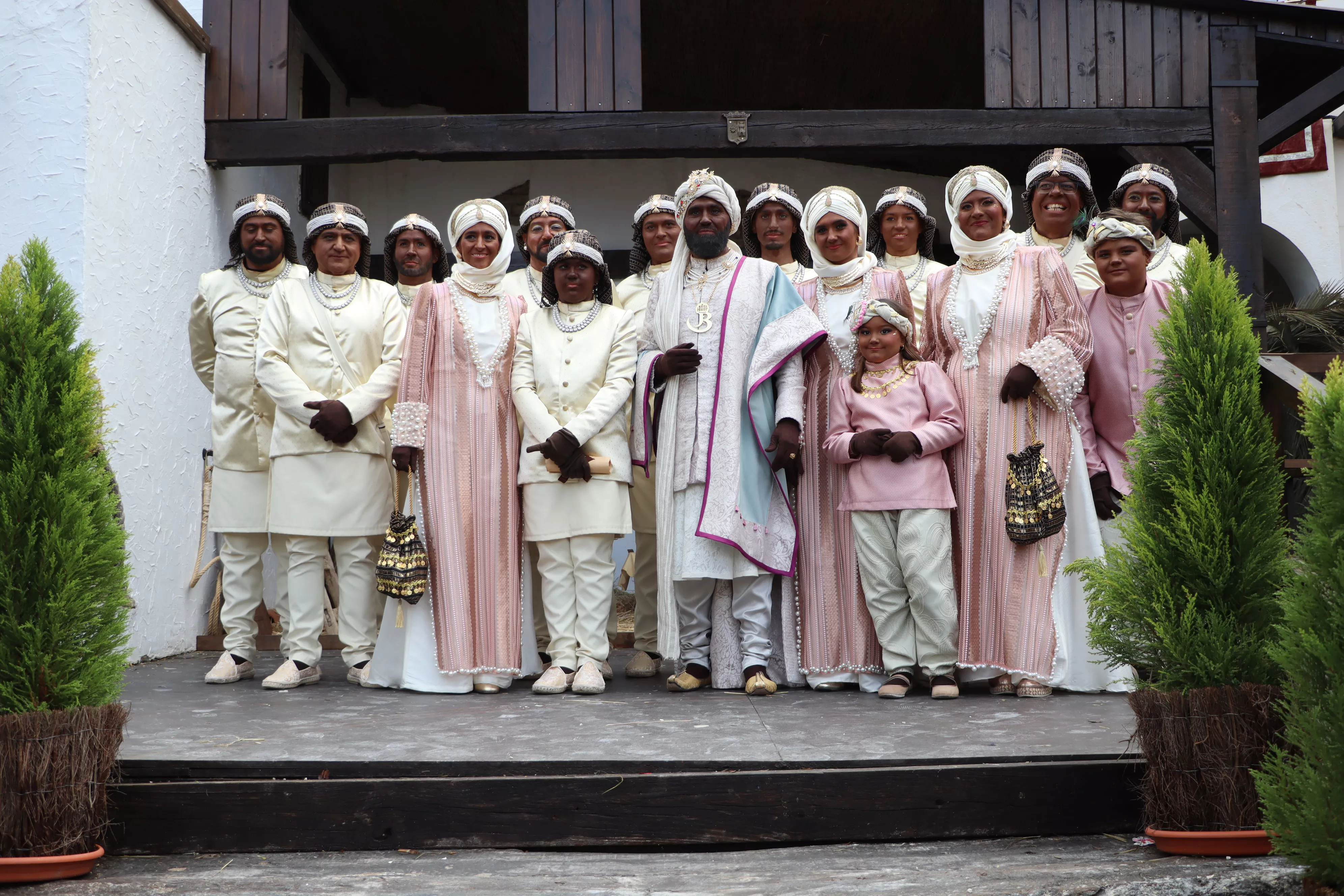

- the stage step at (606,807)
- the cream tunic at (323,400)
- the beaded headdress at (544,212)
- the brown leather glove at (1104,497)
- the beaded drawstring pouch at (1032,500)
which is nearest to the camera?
Result: the stage step at (606,807)

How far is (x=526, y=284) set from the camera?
6.21 m

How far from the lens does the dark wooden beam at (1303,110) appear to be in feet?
25.6

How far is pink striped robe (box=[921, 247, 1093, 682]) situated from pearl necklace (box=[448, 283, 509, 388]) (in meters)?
1.81

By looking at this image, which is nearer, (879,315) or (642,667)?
(879,315)

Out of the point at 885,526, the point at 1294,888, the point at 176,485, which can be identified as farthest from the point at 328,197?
the point at 1294,888

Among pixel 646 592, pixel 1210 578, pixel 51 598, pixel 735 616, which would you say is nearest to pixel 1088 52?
pixel 646 592

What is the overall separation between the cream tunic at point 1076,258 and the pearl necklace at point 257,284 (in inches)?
12.4

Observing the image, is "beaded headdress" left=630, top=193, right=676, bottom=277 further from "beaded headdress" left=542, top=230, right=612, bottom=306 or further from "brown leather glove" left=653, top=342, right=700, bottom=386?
"brown leather glove" left=653, top=342, right=700, bottom=386

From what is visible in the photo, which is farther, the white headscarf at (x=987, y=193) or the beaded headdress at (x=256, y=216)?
the beaded headdress at (x=256, y=216)

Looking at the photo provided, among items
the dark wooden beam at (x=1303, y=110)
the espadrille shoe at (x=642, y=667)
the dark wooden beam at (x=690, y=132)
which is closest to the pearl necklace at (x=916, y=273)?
the espadrille shoe at (x=642, y=667)

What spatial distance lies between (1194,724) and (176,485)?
5.65 m

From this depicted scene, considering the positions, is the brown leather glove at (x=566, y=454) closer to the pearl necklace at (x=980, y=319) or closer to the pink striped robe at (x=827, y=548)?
the pink striped robe at (x=827, y=548)

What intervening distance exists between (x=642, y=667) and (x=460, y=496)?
3.60 ft

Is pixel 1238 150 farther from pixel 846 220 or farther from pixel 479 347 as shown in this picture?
pixel 479 347
